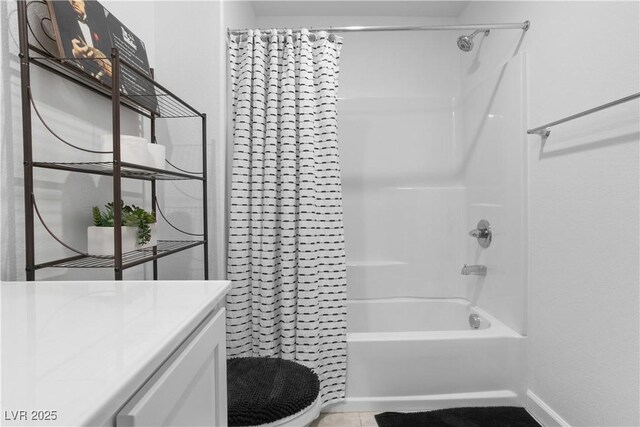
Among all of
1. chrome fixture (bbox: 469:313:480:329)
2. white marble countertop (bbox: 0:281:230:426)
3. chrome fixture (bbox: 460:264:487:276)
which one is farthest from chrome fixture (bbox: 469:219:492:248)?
white marble countertop (bbox: 0:281:230:426)

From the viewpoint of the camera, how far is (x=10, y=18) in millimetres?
920

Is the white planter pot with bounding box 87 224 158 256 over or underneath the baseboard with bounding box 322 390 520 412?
over

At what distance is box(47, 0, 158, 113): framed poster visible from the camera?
1028mm

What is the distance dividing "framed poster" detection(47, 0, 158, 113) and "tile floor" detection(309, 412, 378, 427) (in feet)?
5.18

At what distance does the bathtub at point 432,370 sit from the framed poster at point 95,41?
1.43 metres

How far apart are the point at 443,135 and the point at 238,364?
196cm

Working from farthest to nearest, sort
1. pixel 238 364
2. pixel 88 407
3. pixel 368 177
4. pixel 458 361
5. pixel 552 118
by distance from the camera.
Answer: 1. pixel 368 177
2. pixel 458 361
3. pixel 552 118
4. pixel 238 364
5. pixel 88 407

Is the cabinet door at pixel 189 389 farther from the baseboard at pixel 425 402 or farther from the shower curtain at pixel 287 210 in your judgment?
the baseboard at pixel 425 402

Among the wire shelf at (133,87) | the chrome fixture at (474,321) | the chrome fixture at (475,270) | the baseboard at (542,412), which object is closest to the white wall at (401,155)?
the chrome fixture at (475,270)

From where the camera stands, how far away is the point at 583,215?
1412 millimetres

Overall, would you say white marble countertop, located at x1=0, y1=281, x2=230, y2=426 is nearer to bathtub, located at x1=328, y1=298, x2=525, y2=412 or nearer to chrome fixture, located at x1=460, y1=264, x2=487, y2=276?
bathtub, located at x1=328, y1=298, x2=525, y2=412

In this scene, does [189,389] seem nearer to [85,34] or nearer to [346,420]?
[85,34]

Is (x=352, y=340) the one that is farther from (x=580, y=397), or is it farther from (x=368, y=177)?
(x=368, y=177)

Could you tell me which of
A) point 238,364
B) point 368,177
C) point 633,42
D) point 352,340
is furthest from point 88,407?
point 368,177
